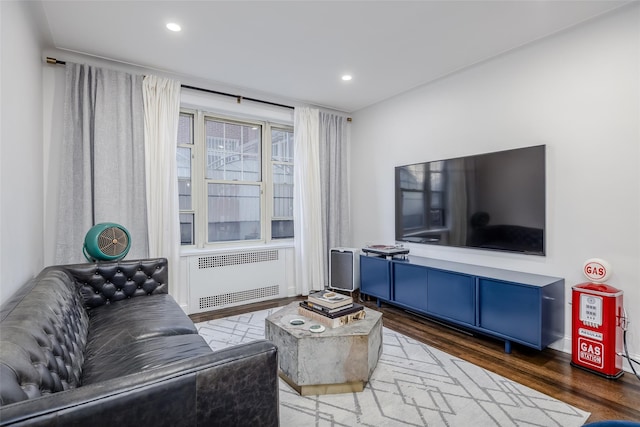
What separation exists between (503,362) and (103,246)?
10.8 ft

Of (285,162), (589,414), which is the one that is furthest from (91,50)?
(589,414)

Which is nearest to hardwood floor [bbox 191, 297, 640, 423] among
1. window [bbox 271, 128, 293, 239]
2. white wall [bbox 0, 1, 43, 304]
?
window [bbox 271, 128, 293, 239]

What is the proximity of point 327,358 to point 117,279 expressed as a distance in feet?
6.05

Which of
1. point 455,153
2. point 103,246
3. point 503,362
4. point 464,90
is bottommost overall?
point 503,362

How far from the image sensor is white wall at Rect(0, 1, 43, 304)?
1.76m

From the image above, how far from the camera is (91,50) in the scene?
3.02 m

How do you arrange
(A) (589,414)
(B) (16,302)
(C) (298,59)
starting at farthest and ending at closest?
(C) (298,59)
(A) (589,414)
(B) (16,302)

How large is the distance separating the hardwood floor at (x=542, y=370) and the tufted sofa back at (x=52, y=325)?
114cm

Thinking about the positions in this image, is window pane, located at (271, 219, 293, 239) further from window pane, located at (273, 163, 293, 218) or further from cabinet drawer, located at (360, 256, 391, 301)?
cabinet drawer, located at (360, 256, 391, 301)

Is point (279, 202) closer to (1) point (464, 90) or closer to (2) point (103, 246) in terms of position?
(2) point (103, 246)

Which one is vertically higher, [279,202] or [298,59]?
[298,59]

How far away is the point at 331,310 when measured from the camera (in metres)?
2.26

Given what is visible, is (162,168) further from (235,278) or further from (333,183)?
(333,183)

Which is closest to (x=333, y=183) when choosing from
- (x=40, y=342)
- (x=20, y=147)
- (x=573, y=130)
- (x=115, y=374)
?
(x=573, y=130)
